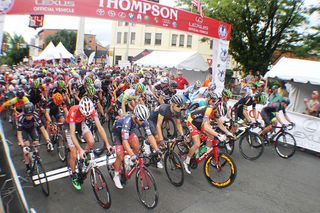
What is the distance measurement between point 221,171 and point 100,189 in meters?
2.69

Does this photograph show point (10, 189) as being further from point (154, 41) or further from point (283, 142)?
point (154, 41)

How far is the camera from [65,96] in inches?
388

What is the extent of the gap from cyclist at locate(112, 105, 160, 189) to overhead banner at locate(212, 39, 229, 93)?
9009 millimetres

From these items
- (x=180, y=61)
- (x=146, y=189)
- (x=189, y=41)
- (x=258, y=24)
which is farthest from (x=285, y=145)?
(x=189, y=41)

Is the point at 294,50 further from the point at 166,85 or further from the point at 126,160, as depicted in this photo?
the point at 126,160

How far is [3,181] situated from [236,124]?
635cm

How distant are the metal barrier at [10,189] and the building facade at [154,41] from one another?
4349 cm

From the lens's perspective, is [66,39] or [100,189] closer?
[100,189]

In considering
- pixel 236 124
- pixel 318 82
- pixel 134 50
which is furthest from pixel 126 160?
pixel 134 50

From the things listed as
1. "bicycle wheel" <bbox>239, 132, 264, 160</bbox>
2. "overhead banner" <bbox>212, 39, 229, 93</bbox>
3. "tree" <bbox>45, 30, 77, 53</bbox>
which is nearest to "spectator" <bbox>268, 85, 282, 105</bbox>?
"bicycle wheel" <bbox>239, 132, 264, 160</bbox>

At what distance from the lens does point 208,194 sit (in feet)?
19.0

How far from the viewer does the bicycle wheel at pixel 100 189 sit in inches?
197

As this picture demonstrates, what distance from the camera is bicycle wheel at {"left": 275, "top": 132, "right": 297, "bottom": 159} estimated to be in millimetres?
8320

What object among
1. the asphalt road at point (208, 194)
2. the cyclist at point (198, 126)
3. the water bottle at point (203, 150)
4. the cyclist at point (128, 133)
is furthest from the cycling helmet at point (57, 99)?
the water bottle at point (203, 150)
